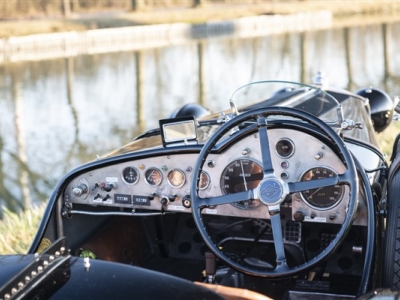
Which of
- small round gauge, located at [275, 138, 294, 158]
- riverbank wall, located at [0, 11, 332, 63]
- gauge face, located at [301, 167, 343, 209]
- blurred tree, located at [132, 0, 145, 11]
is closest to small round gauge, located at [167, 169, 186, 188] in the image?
small round gauge, located at [275, 138, 294, 158]

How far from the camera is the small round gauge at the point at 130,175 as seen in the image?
4500mm

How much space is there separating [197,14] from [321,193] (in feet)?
115

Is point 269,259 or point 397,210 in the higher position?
point 397,210

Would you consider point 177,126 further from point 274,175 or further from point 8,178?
point 8,178

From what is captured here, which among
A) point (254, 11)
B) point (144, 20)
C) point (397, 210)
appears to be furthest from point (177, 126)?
point (254, 11)

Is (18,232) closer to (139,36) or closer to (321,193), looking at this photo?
(321,193)

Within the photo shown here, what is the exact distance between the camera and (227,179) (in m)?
4.25

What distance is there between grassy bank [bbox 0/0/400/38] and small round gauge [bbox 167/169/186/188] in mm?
25875

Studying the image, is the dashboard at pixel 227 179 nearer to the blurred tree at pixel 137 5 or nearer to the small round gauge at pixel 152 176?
the small round gauge at pixel 152 176

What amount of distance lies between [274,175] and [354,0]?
136ft

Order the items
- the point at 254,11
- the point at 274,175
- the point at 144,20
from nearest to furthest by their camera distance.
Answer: the point at 274,175 < the point at 144,20 < the point at 254,11

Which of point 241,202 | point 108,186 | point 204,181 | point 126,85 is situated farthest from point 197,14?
point 241,202

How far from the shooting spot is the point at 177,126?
14.9 feet

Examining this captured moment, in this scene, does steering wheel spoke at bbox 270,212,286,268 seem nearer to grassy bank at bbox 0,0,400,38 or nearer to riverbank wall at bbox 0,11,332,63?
riverbank wall at bbox 0,11,332,63
